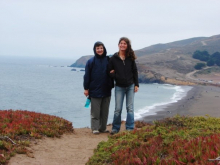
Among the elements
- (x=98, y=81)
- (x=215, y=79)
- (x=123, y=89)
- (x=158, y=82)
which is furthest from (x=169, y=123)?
(x=215, y=79)

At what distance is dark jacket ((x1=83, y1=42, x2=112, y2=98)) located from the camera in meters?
8.06

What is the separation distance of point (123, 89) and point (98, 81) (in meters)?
0.73

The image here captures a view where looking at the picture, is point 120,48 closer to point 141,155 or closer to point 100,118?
point 100,118

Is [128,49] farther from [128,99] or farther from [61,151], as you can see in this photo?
[61,151]

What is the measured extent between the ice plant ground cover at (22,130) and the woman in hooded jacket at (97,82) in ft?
3.73

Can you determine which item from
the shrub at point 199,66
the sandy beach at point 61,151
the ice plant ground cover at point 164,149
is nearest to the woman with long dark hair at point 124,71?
the sandy beach at point 61,151

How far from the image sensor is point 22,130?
7.01m

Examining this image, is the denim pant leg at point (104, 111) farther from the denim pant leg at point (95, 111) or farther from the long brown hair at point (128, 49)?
the long brown hair at point (128, 49)

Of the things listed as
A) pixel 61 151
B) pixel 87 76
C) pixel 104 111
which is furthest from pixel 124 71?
pixel 61 151

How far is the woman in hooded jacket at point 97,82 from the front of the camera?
26.4 ft

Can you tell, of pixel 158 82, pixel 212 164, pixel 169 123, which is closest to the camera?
pixel 212 164

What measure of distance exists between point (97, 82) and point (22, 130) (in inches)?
93.0

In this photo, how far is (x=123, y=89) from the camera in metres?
7.95

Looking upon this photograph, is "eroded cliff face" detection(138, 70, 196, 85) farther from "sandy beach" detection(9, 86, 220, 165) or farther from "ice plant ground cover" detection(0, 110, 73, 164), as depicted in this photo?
"sandy beach" detection(9, 86, 220, 165)
